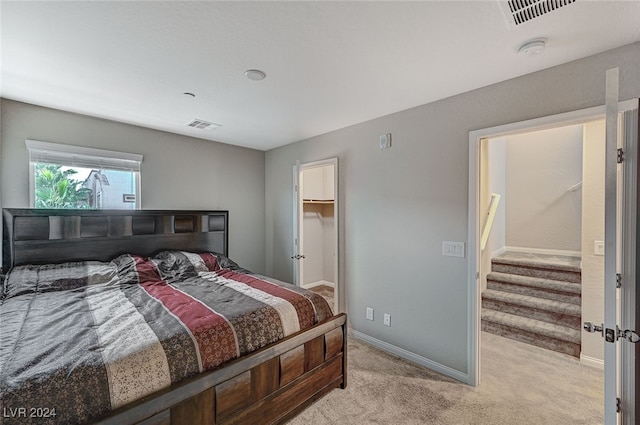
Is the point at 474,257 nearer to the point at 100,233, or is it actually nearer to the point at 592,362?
the point at 592,362

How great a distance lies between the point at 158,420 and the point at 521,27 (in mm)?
2760

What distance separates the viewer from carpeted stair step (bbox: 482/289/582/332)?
299cm

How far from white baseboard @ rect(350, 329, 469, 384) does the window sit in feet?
9.94

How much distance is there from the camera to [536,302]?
3.28 m

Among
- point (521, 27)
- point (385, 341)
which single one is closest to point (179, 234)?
point (385, 341)

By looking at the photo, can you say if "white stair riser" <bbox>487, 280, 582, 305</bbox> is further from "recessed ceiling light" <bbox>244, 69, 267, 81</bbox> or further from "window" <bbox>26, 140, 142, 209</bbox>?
"window" <bbox>26, 140, 142, 209</bbox>

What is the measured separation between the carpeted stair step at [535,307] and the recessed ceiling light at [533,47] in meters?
2.73

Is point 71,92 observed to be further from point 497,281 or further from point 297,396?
point 497,281

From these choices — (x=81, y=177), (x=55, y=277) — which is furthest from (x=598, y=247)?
(x=81, y=177)

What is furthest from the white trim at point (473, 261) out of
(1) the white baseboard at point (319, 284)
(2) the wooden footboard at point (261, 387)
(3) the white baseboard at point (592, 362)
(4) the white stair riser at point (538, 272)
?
(1) the white baseboard at point (319, 284)

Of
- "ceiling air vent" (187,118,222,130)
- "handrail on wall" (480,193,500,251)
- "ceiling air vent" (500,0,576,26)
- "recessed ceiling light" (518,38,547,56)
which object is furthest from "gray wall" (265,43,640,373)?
"handrail on wall" (480,193,500,251)

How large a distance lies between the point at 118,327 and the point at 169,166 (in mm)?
2358

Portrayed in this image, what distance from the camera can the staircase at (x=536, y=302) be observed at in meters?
2.93

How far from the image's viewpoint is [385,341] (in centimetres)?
297
